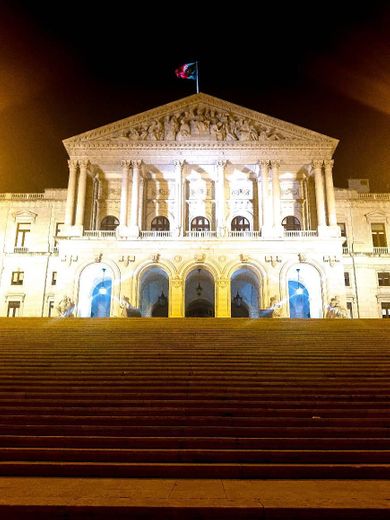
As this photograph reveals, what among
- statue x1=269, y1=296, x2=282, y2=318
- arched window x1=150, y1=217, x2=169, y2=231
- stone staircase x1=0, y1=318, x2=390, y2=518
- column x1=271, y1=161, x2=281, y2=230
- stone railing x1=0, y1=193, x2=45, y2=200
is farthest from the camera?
stone railing x1=0, y1=193, x2=45, y2=200

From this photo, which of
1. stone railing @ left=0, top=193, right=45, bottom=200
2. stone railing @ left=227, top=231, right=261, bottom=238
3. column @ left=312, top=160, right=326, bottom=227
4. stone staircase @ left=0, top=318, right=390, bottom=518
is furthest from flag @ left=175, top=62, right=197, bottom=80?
stone staircase @ left=0, top=318, right=390, bottom=518

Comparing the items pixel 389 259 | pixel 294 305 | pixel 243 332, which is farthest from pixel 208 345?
pixel 389 259

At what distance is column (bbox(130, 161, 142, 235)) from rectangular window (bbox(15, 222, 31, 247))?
13.0m

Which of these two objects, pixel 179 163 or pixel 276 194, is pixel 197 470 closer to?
Answer: pixel 276 194

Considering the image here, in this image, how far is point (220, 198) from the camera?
37.5 meters

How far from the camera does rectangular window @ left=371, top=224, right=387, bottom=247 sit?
4375 centimetres

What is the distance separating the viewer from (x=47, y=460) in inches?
298

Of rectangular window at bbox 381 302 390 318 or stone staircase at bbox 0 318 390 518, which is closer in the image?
stone staircase at bbox 0 318 390 518

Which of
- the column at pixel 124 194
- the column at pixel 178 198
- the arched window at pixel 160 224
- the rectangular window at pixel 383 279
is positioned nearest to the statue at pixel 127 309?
the column at pixel 178 198

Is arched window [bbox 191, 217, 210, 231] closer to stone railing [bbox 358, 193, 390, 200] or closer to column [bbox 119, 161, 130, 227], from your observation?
column [bbox 119, 161, 130, 227]

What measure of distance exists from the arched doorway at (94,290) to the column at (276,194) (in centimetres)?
1352

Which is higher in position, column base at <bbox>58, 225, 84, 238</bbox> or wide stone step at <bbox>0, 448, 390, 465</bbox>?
column base at <bbox>58, 225, 84, 238</bbox>

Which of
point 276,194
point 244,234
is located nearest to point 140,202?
point 244,234

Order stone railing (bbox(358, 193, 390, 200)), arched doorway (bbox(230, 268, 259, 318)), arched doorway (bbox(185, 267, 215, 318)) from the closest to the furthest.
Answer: arched doorway (bbox(185, 267, 215, 318)) < arched doorway (bbox(230, 268, 259, 318)) < stone railing (bbox(358, 193, 390, 200))
